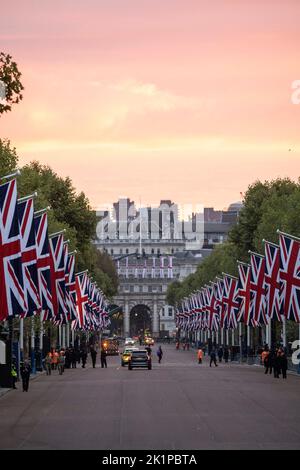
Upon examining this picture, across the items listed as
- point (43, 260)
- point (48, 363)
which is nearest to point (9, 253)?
point (43, 260)

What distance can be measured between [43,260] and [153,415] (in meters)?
23.6

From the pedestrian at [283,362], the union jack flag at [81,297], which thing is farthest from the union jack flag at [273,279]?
the union jack flag at [81,297]

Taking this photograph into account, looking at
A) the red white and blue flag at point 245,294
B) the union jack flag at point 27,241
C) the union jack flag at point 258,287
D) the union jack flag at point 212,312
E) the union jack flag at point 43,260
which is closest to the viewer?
the union jack flag at point 27,241

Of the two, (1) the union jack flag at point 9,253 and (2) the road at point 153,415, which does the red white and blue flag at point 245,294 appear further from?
(1) the union jack flag at point 9,253

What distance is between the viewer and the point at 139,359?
101 metres

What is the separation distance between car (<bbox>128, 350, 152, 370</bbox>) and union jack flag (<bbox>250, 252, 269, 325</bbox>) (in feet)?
39.4

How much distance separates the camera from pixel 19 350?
79750 millimetres

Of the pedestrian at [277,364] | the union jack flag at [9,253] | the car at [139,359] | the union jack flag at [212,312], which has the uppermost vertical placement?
the union jack flag at [212,312]

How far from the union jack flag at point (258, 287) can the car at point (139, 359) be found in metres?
12.0

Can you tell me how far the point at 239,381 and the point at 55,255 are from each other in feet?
39.5

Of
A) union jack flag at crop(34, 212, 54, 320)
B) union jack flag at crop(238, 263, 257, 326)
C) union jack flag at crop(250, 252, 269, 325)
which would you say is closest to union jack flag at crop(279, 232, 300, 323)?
union jack flag at crop(34, 212, 54, 320)

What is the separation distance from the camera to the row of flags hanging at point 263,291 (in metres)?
74.0
